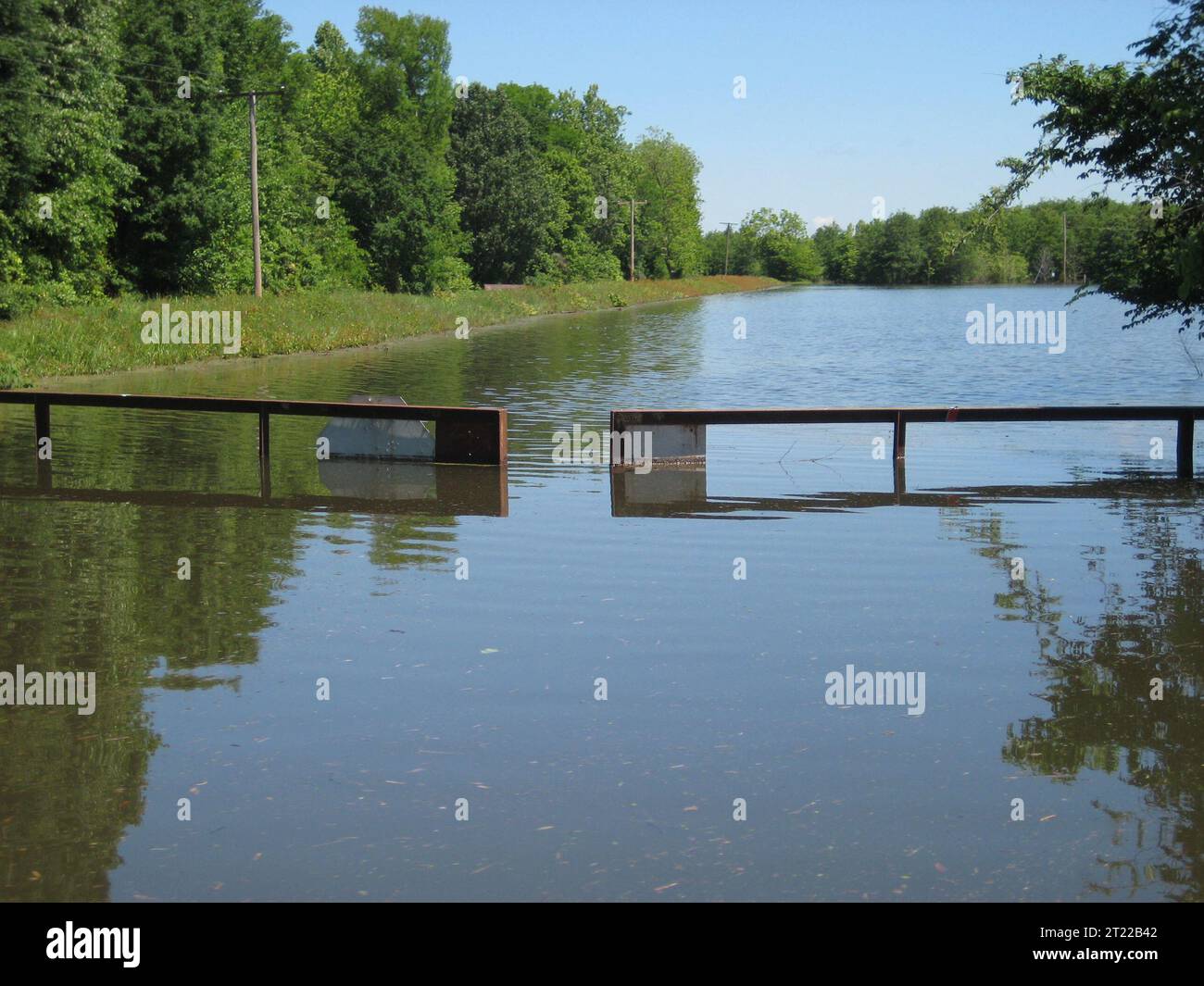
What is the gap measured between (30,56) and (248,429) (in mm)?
18022

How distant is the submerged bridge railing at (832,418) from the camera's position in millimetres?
16656

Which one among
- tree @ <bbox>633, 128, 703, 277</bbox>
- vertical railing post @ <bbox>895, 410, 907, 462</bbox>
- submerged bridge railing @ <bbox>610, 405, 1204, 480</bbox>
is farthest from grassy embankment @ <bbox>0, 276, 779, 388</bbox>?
tree @ <bbox>633, 128, 703, 277</bbox>

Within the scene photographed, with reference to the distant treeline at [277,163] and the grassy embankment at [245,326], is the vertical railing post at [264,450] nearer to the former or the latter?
the grassy embankment at [245,326]

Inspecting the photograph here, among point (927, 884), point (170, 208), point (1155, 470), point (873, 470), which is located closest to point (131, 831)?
point (927, 884)

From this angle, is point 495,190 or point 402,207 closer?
point 402,207

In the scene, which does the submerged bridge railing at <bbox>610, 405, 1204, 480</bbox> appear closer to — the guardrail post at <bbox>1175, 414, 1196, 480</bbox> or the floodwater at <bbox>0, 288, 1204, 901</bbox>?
the guardrail post at <bbox>1175, 414, 1196, 480</bbox>

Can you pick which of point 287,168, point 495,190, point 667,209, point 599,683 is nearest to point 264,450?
point 599,683

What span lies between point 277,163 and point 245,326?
25612 mm

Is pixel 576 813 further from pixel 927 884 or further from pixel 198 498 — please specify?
pixel 198 498

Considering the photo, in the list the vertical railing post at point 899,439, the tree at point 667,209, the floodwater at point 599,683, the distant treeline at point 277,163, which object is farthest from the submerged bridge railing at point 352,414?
the tree at point 667,209

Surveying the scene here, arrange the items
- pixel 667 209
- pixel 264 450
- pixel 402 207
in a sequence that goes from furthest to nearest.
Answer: pixel 667 209
pixel 402 207
pixel 264 450

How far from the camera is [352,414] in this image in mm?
17312

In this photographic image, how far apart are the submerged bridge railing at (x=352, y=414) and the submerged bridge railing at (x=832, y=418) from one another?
1556mm

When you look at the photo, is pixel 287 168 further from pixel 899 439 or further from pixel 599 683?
pixel 599 683
